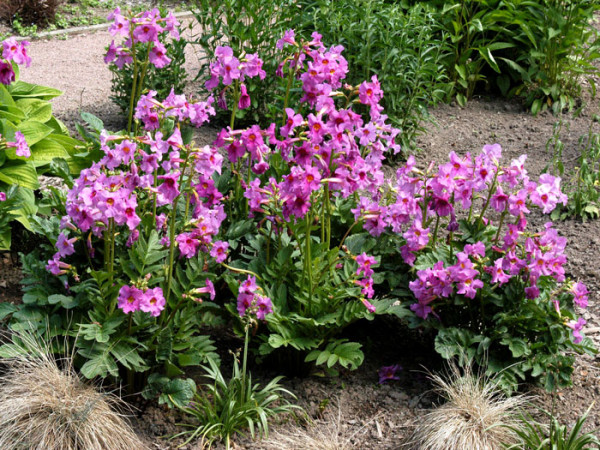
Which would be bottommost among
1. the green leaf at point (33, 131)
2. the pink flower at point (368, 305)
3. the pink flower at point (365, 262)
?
the pink flower at point (368, 305)

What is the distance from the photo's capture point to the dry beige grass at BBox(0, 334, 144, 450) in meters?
2.57

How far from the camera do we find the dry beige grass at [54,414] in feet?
8.45

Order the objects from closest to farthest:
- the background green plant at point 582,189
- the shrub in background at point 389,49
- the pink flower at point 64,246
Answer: the pink flower at point 64,246, the background green plant at point 582,189, the shrub in background at point 389,49

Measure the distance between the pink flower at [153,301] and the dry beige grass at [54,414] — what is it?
398 mm

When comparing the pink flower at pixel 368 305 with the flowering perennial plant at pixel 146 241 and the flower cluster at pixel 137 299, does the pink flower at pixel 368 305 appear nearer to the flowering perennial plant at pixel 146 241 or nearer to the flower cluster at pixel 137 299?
the flowering perennial plant at pixel 146 241

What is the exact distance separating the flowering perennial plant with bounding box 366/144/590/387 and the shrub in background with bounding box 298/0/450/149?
5.53 ft

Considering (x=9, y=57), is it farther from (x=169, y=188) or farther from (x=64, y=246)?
(x=169, y=188)

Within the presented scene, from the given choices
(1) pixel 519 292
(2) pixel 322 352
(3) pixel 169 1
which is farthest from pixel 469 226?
(3) pixel 169 1

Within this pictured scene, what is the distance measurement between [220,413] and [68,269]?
0.80 metres

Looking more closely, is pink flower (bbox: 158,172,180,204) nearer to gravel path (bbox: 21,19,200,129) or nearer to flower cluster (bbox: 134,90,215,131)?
flower cluster (bbox: 134,90,215,131)

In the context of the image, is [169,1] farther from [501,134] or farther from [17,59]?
[17,59]

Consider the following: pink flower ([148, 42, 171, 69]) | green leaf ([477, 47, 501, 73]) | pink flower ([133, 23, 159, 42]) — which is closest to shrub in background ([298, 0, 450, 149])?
green leaf ([477, 47, 501, 73])

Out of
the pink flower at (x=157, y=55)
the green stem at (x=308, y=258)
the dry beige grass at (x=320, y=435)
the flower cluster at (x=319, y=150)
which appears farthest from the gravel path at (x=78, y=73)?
the dry beige grass at (x=320, y=435)

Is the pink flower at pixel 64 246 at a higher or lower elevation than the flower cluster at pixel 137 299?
higher
